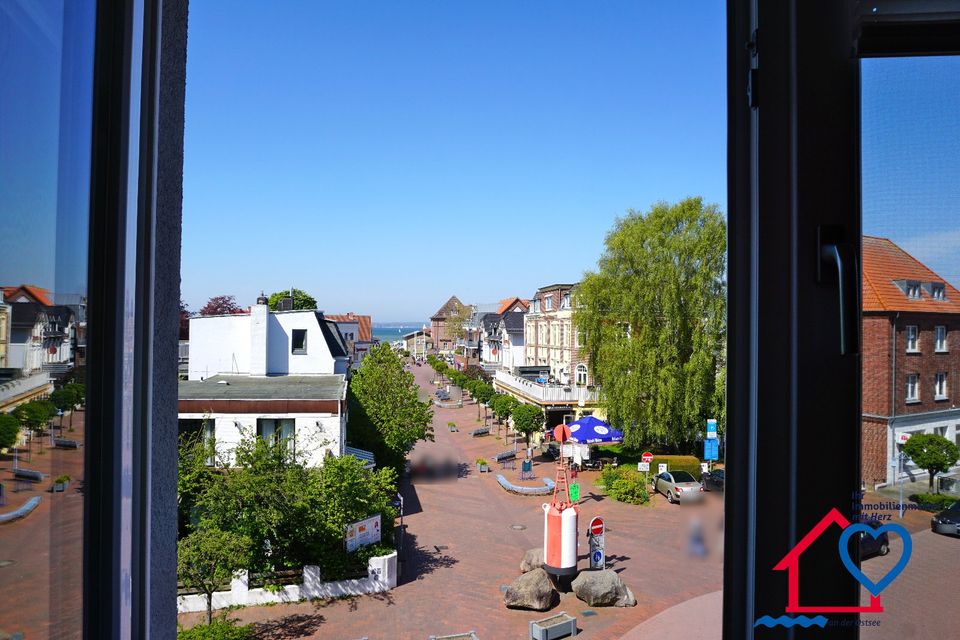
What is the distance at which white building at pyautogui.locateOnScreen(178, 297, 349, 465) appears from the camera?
13.2 feet

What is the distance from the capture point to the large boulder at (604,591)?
3.25m

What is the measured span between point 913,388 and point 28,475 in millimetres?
657

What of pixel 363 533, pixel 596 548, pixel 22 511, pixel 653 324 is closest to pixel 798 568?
pixel 22 511

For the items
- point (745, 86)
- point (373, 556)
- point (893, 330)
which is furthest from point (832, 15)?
point (373, 556)

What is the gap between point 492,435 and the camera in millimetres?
10469

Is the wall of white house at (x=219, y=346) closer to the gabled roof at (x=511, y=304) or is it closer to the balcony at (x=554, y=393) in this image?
the balcony at (x=554, y=393)

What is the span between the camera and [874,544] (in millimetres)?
464

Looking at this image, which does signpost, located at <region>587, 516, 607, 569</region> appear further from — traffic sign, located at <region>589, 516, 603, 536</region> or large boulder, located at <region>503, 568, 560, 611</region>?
large boulder, located at <region>503, 568, 560, 611</region>

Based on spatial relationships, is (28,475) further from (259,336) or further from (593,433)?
(593,433)

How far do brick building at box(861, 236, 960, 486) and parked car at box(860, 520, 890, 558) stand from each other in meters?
0.04

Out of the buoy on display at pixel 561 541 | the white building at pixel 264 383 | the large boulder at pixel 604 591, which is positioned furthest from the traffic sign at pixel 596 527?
the white building at pixel 264 383

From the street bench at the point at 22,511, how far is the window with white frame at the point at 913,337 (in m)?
0.66

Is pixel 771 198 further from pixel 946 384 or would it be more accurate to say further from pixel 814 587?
pixel 814 587

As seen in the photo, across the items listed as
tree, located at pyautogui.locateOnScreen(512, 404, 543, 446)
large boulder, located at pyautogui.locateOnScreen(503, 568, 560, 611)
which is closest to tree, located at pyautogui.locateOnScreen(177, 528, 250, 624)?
large boulder, located at pyautogui.locateOnScreen(503, 568, 560, 611)
